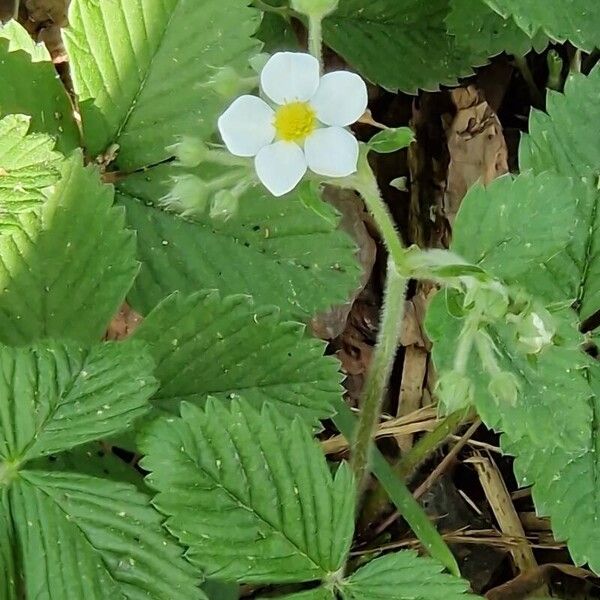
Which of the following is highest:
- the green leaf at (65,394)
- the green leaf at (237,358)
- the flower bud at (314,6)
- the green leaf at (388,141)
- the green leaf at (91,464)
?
the flower bud at (314,6)

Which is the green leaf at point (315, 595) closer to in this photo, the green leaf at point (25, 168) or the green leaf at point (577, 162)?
the green leaf at point (577, 162)

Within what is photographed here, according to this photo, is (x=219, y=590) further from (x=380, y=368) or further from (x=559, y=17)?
(x=559, y=17)

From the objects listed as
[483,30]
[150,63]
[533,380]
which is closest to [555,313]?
[533,380]

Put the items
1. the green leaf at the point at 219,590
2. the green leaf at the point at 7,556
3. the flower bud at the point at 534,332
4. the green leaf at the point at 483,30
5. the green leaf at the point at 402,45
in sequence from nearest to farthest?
the flower bud at the point at 534,332 → the green leaf at the point at 7,556 → the green leaf at the point at 219,590 → the green leaf at the point at 483,30 → the green leaf at the point at 402,45

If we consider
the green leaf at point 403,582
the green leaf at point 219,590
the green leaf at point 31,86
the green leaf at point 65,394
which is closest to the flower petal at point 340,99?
the green leaf at point 65,394

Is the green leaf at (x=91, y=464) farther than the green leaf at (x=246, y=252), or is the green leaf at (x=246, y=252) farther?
the green leaf at (x=246, y=252)

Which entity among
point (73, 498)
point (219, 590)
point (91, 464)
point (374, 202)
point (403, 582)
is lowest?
point (219, 590)
